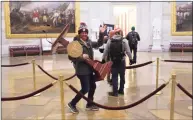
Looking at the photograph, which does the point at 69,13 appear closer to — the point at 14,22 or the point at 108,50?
the point at 14,22

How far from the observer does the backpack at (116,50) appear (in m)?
6.14

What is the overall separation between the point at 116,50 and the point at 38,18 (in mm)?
13882

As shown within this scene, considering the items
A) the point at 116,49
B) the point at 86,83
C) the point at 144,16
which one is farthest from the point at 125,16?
the point at 86,83

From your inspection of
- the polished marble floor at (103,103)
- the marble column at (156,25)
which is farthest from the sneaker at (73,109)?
the marble column at (156,25)

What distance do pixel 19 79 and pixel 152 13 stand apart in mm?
12807

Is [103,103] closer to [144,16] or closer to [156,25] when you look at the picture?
[156,25]

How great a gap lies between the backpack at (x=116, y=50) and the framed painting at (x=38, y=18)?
12698 mm

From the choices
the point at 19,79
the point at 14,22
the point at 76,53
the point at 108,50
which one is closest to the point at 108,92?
the point at 108,50

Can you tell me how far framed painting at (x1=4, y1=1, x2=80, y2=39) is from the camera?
18.5m

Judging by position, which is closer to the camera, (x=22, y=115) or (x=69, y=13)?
(x=22, y=115)

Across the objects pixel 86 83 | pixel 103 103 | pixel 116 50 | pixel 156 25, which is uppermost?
pixel 156 25

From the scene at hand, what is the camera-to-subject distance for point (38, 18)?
1902cm

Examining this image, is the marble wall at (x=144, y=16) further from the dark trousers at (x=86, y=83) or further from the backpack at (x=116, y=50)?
the dark trousers at (x=86, y=83)

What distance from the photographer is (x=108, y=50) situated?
6.28 metres
